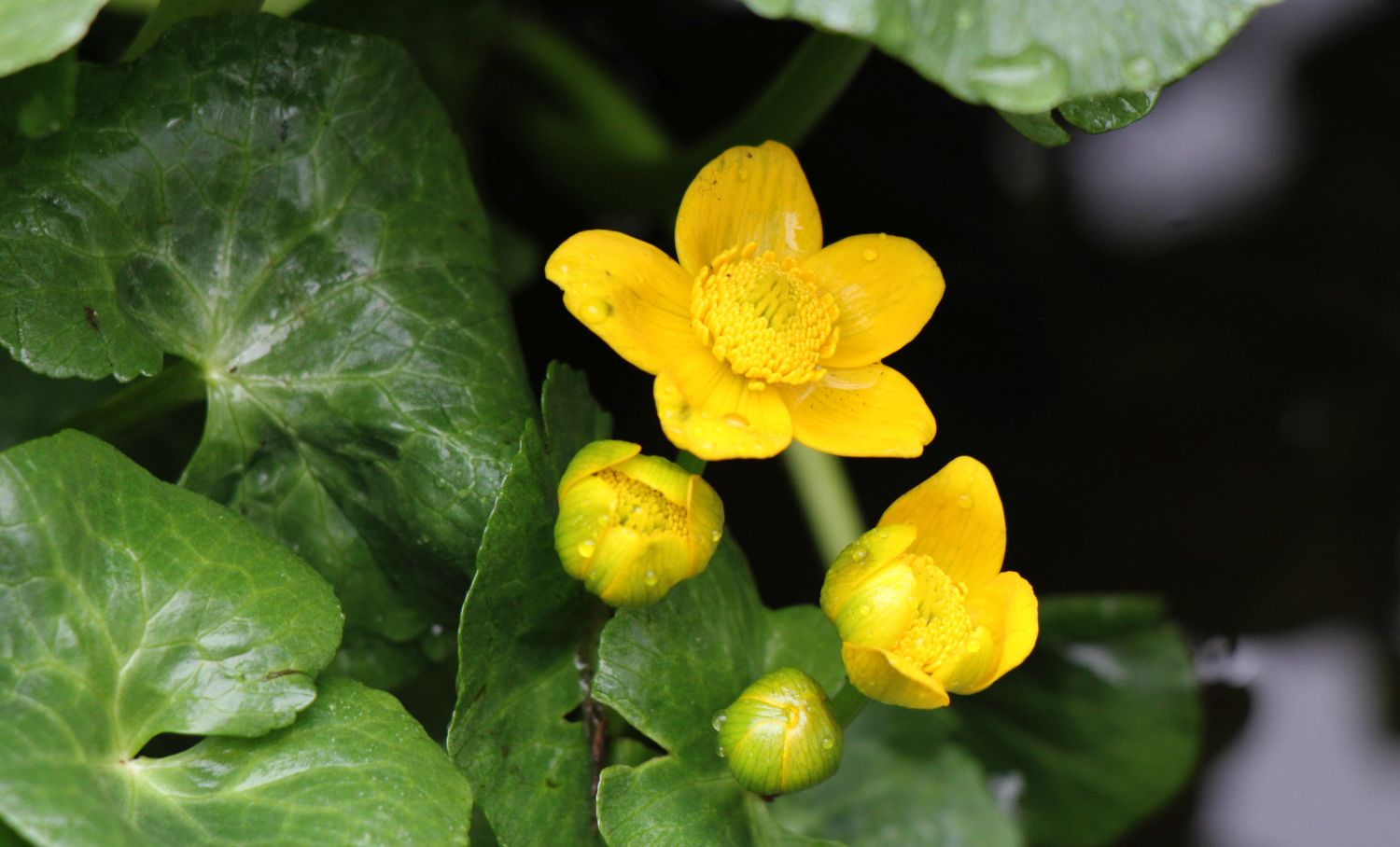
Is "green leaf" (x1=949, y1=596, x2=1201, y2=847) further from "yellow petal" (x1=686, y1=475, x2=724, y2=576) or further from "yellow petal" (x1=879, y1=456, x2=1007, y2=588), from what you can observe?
"yellow petal" (x1=686, y1=475, x2=724, y2=576)

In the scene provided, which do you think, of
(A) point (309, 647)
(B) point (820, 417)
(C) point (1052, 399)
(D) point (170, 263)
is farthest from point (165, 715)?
(C) point (1052, 399)

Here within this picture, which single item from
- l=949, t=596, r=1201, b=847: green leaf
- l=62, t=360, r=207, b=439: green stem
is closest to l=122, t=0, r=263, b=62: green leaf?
l=62, t=360, r=207, b=439: green stem

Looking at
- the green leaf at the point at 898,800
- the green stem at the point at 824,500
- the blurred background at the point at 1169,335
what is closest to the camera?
the green leaf at the point at 898,800

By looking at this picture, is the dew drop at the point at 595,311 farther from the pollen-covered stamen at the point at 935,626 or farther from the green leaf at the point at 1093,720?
the green leaf at the point at 1093,720

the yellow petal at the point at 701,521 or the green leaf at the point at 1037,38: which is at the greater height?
the green leaf at the point at 1037,38

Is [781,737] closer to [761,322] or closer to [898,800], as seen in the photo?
[761,322]

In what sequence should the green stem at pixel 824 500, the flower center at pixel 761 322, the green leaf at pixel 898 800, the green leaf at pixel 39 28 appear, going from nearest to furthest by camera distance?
the green leaf at pixel 39 28 < the flower center at pixel 761 322 < the green leaf at pixel 898 800 < the green stem at pixel 824 500

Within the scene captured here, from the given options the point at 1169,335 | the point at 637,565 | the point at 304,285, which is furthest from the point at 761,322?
the point at 1169,335

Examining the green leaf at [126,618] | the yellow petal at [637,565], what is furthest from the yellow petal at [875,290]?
the green leaf at [126,618]
